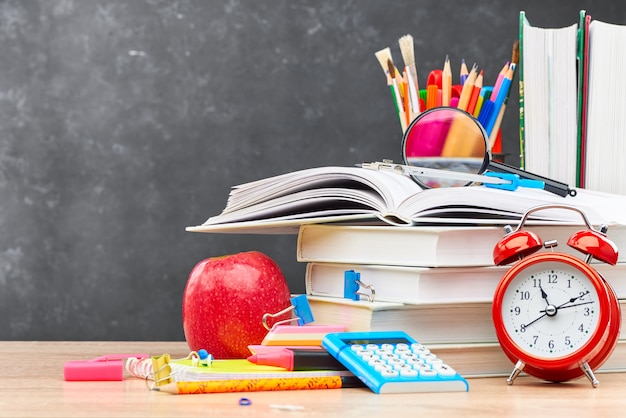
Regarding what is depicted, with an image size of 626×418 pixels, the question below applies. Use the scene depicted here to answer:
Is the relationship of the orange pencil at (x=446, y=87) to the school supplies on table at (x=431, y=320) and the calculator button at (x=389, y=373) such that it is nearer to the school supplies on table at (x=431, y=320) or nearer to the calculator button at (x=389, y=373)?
the school supplies on table at (x=431, y=320)

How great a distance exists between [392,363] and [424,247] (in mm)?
151

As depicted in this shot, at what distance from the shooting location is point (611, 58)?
1221mm

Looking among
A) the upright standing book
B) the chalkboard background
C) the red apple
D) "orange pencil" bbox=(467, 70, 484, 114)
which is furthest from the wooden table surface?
the chalkboard background

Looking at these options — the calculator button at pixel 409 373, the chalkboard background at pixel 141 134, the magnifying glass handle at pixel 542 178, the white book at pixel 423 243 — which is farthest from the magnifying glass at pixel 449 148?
the chalkboard background at pixel 141 134

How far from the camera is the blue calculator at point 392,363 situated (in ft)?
2.71

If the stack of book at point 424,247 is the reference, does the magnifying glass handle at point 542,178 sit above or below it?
above

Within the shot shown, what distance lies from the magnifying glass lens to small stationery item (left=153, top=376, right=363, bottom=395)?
0.35 m

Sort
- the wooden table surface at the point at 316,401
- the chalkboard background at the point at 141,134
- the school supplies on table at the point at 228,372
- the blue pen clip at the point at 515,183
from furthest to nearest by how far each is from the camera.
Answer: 1. the chalkboard background at the point at 141,134
2. the blue pen clip at the point at 515,183
3. the school supplies on table at the point at 228,372
4. the wooden table surface at the point at 316,401

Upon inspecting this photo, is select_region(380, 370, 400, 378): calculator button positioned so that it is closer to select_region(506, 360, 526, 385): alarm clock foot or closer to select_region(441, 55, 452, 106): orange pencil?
select_region(506, 360, 526, 385): alarm clock foot

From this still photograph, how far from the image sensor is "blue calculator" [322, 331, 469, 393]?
32.5 inches

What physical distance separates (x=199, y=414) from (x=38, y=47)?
1.44 metres

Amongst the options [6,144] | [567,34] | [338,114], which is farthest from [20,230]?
[567,34]

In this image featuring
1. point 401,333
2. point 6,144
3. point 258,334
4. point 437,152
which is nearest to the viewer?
point 401,333

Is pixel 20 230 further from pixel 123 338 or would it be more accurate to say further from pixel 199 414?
pixel 199 414
